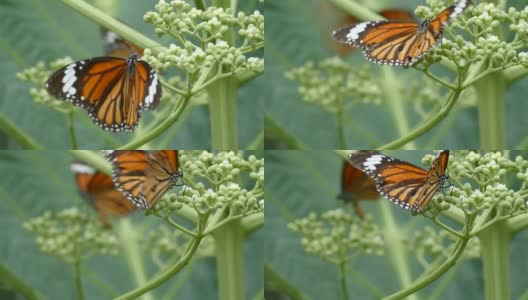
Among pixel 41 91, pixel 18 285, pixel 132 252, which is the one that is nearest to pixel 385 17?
pixel 41 91

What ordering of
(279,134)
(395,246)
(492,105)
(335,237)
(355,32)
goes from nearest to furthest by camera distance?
1. (355,32)
2. (492,105)
3. (335,237)
4. (279,134)
5. (395,246)

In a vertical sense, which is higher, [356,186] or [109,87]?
[109,87]

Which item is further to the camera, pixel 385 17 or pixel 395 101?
pixel 395 101

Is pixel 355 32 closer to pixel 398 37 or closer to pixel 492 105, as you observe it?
pixel 398 37

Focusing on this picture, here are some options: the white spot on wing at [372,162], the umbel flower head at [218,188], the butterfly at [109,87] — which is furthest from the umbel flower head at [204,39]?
the white spot on wing at [372,162]

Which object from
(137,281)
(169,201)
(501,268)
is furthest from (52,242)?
(501,268)
